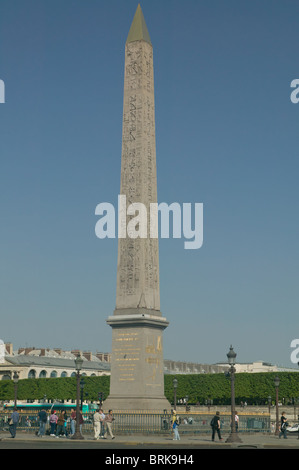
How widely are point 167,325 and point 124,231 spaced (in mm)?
5226

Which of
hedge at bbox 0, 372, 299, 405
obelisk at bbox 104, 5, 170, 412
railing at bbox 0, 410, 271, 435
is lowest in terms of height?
railing at bbox 0, 410, 271, 435

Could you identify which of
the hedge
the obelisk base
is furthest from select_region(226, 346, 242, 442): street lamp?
the hedge

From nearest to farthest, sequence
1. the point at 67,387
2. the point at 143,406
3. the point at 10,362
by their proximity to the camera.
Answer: the point at 143,406 → the point at 67,387 → the point at 10,362

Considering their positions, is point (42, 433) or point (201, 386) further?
point (201, 386)

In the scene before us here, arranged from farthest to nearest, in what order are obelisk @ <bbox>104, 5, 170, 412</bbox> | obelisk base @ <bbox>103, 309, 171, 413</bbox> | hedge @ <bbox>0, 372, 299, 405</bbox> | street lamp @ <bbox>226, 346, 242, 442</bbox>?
hedge @ <bbox>0, 372, 299, 405</bbox> < obelisk @ <bbox>104, 5, 170, 412</bbox> < obelisk base @ <bbox>103, 309, 171, 413</bbox> < street lamp @ <bbox>226, 346, 242, 442</bbox>

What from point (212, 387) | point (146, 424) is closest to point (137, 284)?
point (146, 424)

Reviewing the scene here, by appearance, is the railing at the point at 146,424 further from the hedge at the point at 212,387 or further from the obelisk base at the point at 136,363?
the hedge at the point at 212,387

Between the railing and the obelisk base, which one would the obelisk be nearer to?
the obelisk base

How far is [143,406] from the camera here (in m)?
33.0

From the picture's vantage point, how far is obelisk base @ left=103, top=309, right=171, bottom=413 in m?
33.5

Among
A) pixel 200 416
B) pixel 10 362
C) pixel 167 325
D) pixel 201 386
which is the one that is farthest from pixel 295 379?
pixel 10 362

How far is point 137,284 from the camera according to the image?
3416 centimetres

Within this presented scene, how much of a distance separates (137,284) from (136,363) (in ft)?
12.4
